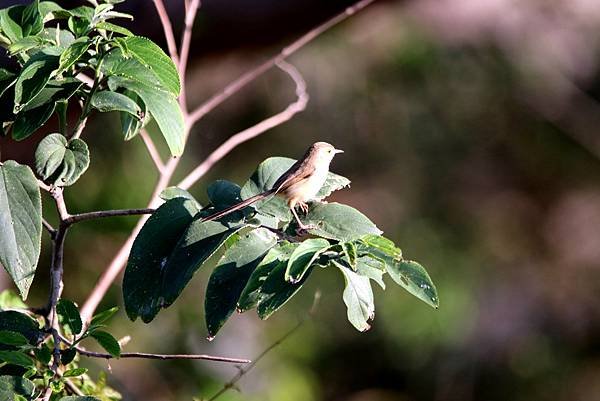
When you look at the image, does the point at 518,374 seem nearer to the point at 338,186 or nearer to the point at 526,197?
the point at 526,197

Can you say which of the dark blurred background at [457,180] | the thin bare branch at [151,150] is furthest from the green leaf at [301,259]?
the dark blurred background at [457,180]

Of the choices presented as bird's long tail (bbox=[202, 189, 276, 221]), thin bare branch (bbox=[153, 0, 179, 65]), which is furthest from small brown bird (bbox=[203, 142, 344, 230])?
thin bare branch (bbox=[153, 0, 179, 65])

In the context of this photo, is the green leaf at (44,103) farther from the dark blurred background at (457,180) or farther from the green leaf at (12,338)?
the dark blurred background at (457,180)

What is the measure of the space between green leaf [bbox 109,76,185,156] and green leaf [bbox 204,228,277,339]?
93mm

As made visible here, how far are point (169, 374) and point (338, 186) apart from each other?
73.2 inches

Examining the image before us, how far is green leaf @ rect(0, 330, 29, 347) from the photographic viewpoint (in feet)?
2.27

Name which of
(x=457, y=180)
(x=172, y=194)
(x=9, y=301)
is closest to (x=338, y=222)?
(x=172, y=194)

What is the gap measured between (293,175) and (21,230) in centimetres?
24

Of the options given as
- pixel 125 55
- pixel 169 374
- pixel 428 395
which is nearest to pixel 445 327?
pixel 428 395

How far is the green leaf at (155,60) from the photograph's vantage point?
2.34 ft

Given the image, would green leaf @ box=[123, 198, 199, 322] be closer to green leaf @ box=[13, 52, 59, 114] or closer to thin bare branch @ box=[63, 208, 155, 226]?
thin bare branch @ box=[63, 208, 155, 226]

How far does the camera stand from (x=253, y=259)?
70 centimetres

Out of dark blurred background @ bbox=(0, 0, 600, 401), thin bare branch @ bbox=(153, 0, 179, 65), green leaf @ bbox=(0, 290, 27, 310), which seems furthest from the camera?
dark blurred background @ bbox=(0, 0, 600, 401)

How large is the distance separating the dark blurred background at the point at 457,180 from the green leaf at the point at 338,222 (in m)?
1.99
